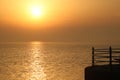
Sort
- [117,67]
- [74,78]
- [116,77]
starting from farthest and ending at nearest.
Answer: [74,78]
[117,67]
[116,77]

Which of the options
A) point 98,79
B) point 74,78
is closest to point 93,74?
point 98,79

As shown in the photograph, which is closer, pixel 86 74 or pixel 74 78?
pixel 86 74

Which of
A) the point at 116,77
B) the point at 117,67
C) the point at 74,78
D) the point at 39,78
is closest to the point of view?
the point at 116,77

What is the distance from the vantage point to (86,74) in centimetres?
2059

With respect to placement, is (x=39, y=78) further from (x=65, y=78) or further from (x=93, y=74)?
(x=93, y=74)

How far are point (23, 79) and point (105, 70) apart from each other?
2222 centimetres

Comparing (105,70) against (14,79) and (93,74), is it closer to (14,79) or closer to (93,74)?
(93,74)

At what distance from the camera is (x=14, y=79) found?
40.2 m

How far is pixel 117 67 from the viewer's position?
20109 mm

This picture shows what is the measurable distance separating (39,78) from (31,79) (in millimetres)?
1723

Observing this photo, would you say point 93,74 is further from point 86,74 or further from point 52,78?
point 52,78

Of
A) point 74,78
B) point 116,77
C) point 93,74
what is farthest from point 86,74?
point 74,78

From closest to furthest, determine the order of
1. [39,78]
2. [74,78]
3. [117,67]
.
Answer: [117,67] < [74,78] < [39,78]

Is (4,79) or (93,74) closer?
(93,74)
